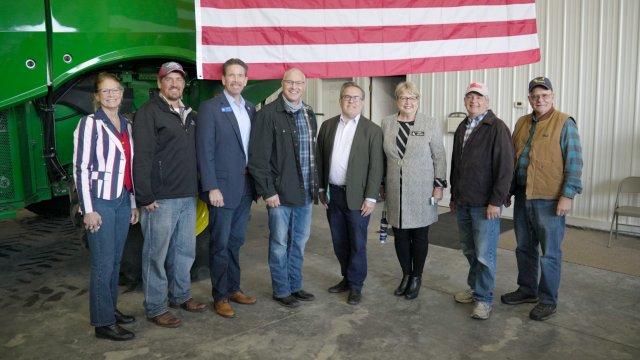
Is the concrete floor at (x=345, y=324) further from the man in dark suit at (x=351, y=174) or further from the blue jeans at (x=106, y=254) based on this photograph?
the man in dark suit at (x=351, y=174)

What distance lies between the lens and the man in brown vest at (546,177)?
3.03 m

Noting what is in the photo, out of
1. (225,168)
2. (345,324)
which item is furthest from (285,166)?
(345,324)

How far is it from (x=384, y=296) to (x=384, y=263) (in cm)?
81

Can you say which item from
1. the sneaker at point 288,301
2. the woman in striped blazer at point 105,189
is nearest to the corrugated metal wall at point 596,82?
the sneaker at point 288,301

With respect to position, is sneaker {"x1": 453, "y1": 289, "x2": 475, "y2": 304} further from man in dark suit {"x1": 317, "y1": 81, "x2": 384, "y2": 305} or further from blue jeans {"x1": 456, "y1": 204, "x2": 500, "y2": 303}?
man in dark suit {"x1": 317, "y1": 81, "x2": 384, "y2": 305}

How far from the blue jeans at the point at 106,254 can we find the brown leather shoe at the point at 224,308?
2.07 feet

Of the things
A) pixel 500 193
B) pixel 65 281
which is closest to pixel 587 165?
pixel 500 193

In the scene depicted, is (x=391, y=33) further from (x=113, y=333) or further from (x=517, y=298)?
(x=113, y=333)

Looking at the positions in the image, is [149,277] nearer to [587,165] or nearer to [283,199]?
[283,199]

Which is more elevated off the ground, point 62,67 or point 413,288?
point 62,67

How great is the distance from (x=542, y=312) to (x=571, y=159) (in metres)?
0.95

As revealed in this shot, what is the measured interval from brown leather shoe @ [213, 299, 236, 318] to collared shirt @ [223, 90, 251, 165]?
92 cm

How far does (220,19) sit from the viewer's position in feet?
12.2

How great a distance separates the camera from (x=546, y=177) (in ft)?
10.1
